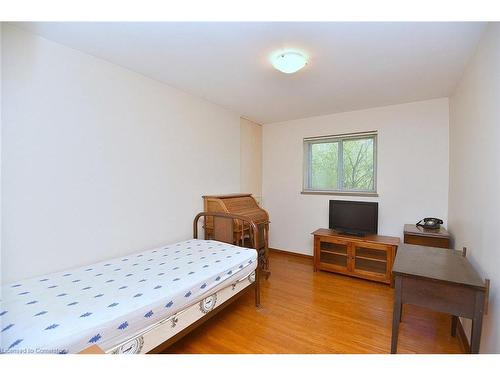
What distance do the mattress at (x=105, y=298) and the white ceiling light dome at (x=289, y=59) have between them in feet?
5.58

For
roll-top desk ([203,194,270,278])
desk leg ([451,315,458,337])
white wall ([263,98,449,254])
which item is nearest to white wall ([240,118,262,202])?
white wall ([263,98,449,254])

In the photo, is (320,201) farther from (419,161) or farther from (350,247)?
(419,161)

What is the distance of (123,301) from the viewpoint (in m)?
1.30

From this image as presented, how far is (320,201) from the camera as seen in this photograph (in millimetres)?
3584

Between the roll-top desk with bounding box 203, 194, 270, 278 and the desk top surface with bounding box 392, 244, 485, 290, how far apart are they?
5.01ft

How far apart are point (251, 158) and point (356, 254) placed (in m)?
2.15

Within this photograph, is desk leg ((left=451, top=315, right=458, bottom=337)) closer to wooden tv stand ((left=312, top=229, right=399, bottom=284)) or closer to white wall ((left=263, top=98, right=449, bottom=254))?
wooden tv stand ((left=312, top=229, right=399, bottom=284))

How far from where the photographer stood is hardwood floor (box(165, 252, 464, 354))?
167cm

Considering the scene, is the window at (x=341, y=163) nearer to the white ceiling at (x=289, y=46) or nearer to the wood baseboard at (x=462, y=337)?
the white ceiling at (x=289, y=46)

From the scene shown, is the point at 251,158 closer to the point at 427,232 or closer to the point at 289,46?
the point at 289,46

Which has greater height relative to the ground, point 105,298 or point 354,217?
point 354,217

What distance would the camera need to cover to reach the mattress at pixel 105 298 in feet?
3.39

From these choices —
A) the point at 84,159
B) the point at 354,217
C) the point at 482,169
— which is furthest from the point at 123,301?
the point at 354,217
